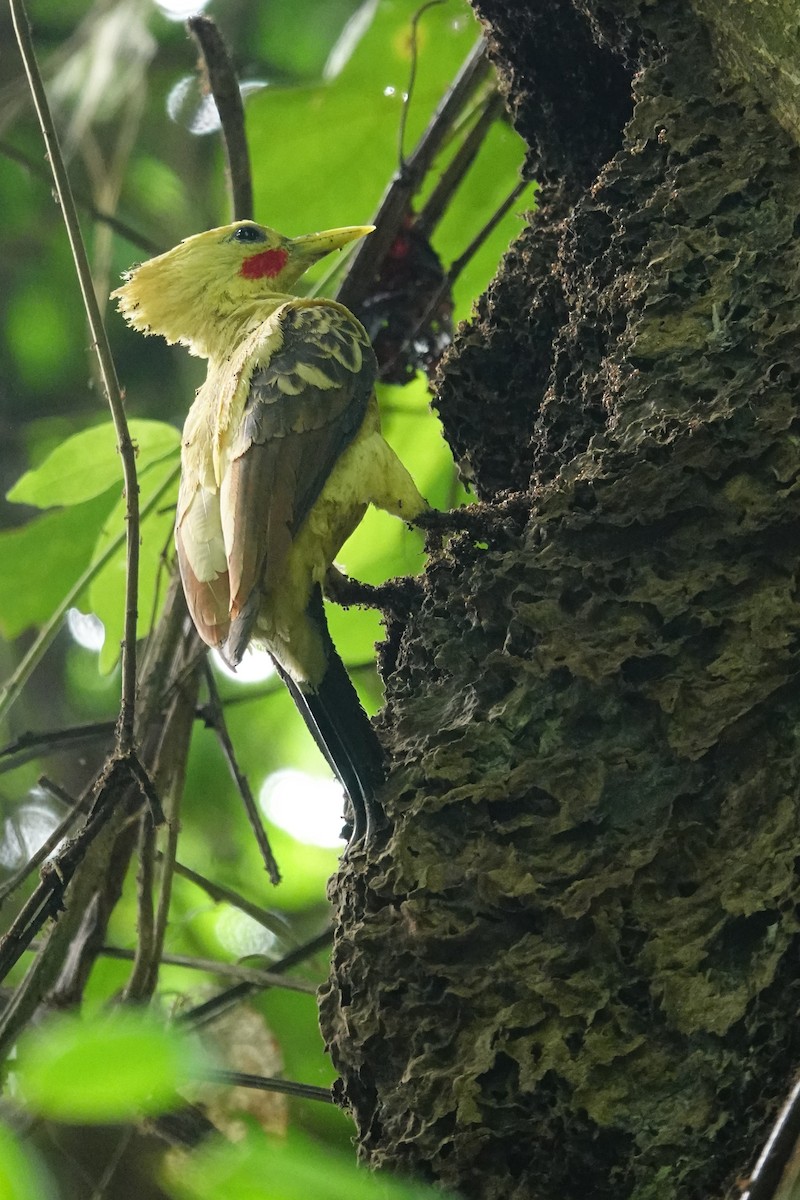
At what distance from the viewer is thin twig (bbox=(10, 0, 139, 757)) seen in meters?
2.40

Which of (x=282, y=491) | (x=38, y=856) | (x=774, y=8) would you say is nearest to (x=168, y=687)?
(x=38, y=856)

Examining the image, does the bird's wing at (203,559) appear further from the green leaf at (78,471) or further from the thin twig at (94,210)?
the thin twig at (94,210)

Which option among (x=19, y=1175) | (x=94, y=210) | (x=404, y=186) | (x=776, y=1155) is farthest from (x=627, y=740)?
(x=94, y=210)

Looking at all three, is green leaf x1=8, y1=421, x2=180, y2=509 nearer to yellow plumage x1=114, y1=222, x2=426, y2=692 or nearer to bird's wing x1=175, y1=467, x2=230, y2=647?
yellow plumage x1=114, y1=222, x2=426, y2=692

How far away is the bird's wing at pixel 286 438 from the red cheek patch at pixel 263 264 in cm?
44

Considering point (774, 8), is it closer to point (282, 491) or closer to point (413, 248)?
point (282, 491)

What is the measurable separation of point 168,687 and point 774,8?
7.13ft

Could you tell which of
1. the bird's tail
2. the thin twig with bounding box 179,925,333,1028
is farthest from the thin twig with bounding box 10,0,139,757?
the thin twig with bounding box 179,925,333,1028

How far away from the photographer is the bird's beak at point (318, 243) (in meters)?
3.42

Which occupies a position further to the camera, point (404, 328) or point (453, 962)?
point (404, 328)

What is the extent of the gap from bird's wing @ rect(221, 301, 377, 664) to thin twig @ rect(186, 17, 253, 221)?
0.69m

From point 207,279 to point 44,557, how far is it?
37.1 inches

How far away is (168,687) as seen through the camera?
3338 millimetres

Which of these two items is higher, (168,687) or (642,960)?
(168,687)
